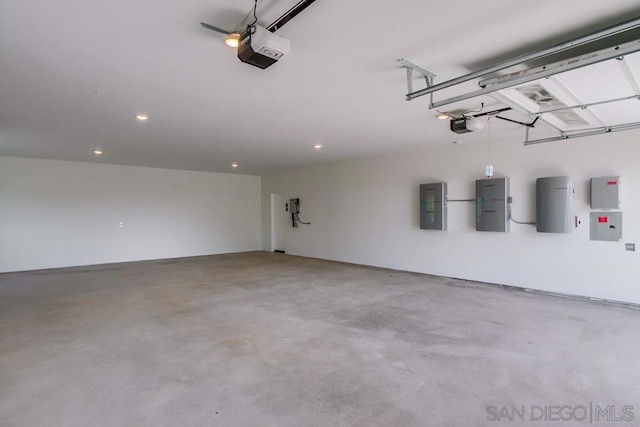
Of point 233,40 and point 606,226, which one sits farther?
point 606,226

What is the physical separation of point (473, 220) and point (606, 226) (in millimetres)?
1871

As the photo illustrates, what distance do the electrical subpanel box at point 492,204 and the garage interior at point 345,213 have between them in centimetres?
5

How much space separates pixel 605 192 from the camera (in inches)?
187

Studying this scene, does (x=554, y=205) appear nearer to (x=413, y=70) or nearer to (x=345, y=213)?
(x=413, y=70)

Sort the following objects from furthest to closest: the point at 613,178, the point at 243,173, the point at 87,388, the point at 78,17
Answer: the point at 243,173, the point at 613,178, the point at 87,388, the point at 78,17

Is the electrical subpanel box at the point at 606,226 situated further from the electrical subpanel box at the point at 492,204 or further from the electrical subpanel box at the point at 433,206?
the electrical subpanel box at the point at 433,206

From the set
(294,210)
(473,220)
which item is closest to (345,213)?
(294,210)

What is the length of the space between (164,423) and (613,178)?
19.5 ft

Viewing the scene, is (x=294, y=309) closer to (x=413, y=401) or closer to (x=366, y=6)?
(x=413, y=401)

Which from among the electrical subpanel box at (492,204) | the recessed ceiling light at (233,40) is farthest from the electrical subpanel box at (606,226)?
the recessed ceiling light at (233,40)

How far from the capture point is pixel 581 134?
463cm

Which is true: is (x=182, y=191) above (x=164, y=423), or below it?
above

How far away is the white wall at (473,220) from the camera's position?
480 cm

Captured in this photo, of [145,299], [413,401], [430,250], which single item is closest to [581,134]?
[430,250]
